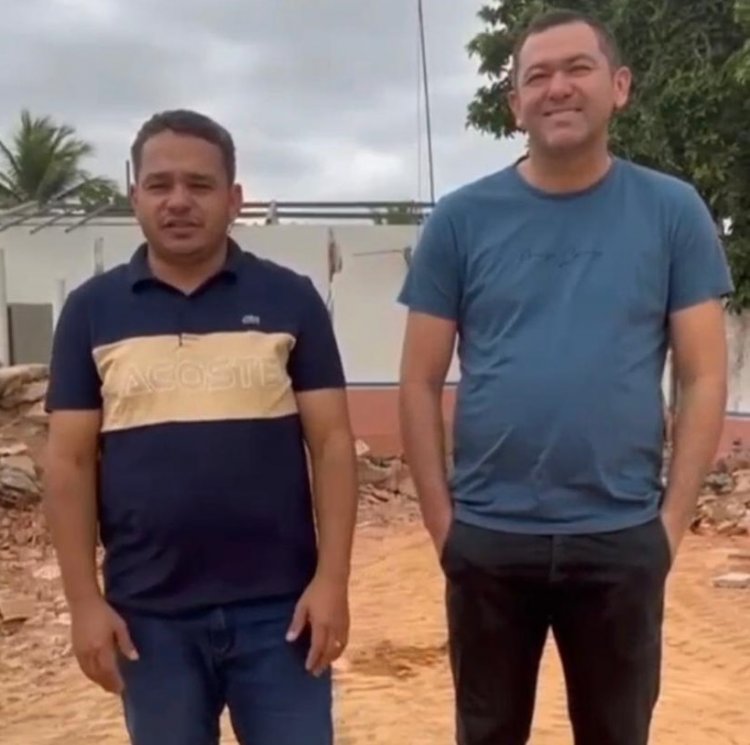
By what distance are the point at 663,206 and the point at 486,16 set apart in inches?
558

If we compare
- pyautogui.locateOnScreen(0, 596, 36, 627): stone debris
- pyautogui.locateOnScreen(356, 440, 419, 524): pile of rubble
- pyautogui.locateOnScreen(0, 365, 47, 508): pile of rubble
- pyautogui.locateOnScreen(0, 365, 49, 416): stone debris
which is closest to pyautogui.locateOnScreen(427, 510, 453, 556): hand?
pyautogui.locateOnScreen(0, 596, 36, 627): stone debris

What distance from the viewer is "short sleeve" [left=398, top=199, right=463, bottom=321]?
8.11ft

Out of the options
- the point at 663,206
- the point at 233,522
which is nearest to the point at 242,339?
the point at 233,522

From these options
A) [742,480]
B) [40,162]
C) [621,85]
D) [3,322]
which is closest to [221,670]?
[621,85]

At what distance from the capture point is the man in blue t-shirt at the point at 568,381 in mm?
2369

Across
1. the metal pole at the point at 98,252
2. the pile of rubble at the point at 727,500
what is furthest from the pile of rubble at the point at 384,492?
the metal pole at the point at 98,252

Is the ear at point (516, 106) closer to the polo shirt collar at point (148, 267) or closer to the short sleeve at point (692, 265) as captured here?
the short sleeve at point (692, 265)

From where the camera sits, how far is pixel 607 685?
2490mm

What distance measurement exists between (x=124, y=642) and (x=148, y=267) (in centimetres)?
69

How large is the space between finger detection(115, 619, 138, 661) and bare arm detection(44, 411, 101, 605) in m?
0.07

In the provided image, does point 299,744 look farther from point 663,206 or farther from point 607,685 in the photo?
point 663,206

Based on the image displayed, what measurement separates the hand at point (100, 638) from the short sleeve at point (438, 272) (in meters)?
0.85

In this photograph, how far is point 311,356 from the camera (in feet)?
7.53

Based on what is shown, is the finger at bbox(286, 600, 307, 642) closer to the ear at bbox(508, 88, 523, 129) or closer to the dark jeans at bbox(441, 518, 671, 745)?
the dark jeans at bbox(441, 518, 671, 745)
